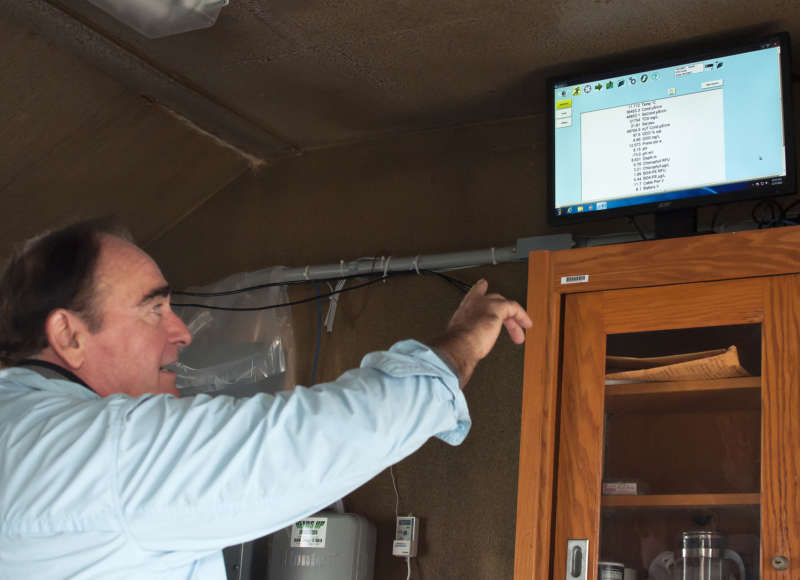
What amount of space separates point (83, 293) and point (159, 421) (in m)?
0.38

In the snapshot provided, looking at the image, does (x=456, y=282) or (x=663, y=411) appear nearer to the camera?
(x=663, y=411)

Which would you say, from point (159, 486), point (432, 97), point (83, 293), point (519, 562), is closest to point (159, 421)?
point (159, 486)

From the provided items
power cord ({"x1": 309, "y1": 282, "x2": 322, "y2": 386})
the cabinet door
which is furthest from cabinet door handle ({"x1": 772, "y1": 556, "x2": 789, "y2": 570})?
power cord ({"x1": 309, "y1": 282, "x2": 322, "y2": 386})

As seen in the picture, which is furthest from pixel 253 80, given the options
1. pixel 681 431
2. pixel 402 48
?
pixel 681 431

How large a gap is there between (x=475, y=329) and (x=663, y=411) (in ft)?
2.13

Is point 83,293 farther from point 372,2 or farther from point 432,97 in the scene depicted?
point 432,97

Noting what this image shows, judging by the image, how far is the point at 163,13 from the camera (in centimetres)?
191

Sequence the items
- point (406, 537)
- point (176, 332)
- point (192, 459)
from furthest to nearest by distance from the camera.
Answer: point (406, 537) → point (176, 332) → point (192, 459)

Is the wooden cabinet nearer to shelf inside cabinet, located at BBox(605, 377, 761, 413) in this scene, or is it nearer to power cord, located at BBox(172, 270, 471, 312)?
shelf inside cabinet, located at BBox(605, 377, 761, 413)

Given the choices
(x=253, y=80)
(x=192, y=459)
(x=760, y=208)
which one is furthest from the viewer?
(x=253, y=80)

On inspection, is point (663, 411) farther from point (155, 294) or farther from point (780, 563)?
point (155, 294)

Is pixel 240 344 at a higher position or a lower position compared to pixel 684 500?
higher

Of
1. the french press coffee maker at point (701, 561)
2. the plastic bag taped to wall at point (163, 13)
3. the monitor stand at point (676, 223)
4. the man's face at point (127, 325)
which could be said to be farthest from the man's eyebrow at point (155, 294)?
the monitor stand at point (676, 223)

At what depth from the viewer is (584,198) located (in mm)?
2074
